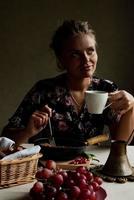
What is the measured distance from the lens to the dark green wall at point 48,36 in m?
3.25

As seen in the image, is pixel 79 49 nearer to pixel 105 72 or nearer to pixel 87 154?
pixel 87 154

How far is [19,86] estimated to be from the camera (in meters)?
3.36

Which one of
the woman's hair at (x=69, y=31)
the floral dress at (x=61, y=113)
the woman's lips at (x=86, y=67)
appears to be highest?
the woman's hair at (x=69, y=31)

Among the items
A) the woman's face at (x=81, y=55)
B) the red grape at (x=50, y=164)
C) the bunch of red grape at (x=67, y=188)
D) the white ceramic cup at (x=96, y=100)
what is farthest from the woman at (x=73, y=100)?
the bunch of red grape at (x=67, y=188)

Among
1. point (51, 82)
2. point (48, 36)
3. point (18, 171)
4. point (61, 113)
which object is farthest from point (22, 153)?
point (48, 36)

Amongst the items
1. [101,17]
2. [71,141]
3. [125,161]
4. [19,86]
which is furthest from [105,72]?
[125,161]

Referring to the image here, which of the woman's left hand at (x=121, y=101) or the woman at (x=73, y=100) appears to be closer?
the woman's left hand at (x=121, y=101)

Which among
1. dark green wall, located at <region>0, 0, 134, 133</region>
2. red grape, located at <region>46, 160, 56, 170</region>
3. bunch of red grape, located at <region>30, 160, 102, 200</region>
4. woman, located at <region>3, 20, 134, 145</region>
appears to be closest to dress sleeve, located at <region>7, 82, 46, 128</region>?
woman, located at <region>3, 20, 134, 145</region>

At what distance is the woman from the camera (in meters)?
2.00

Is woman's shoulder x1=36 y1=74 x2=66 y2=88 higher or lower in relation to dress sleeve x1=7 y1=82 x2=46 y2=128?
higher

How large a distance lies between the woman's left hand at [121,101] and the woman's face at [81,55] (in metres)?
0.22

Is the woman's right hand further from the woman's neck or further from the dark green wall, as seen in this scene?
the dark green wall

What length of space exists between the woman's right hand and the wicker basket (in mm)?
389

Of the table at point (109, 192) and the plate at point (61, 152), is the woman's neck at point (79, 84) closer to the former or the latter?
the plate at point (61, 152)
